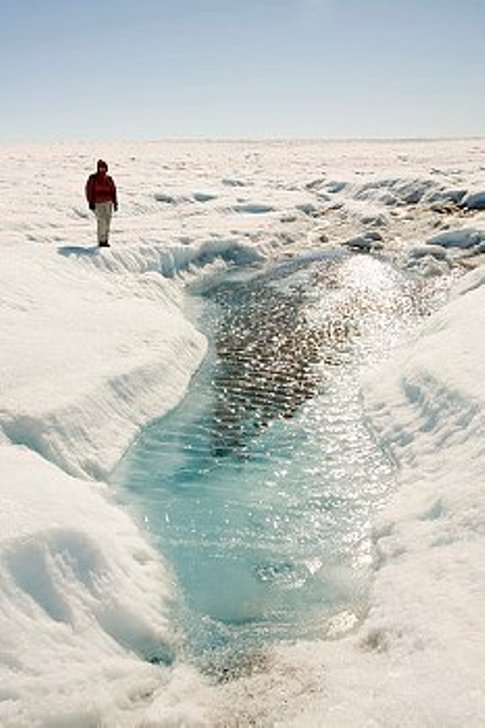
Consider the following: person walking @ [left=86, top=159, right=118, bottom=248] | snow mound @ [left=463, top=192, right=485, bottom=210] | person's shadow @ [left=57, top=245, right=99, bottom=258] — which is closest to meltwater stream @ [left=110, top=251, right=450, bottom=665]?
person's shadow @ [left=57, top=245, right=99, bottom=258]

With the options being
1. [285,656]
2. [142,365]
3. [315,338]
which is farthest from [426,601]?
[315,338]

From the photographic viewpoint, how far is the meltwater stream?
7266mm

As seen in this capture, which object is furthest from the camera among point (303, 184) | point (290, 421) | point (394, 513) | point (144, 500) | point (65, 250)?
point (303, 184)

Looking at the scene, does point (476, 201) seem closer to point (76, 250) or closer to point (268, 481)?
point (76, 250)

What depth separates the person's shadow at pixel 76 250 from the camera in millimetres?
19359

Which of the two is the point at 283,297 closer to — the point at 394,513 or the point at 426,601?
the point at 394,513

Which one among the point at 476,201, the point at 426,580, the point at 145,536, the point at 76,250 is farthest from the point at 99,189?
the point at 476,201

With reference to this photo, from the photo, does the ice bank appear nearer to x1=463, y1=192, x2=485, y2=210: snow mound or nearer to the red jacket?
the red jacket

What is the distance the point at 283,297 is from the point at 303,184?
97.0 feet

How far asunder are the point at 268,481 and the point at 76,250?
39.2ft

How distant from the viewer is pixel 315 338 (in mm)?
16609

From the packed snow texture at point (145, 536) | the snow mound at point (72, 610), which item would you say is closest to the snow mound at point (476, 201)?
the packed snow texture at point (145, 536)

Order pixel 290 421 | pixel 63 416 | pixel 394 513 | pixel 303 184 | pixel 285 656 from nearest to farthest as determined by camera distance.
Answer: pixel 285 656 < pixel 394 513 < pixel 63 416 < pixel 290 421 < pixel 303 184

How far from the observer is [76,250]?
783 inches
